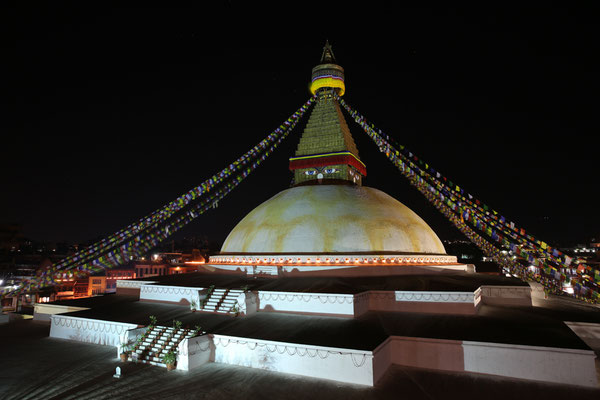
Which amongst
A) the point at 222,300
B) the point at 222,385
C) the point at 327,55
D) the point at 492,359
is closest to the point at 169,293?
the point at 222,300

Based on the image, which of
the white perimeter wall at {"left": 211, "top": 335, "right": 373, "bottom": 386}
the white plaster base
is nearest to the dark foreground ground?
the white perimeter wall at {"left": 211, "top": 335, "right": 373, "bottom": 386}

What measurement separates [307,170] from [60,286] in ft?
84.0

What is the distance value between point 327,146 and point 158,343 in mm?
10918

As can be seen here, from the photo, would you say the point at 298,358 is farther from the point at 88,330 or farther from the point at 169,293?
the point at 88,330

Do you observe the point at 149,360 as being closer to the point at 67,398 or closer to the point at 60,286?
the point at 67,398

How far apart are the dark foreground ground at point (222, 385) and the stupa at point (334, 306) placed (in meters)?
0.27

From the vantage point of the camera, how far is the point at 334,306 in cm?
871

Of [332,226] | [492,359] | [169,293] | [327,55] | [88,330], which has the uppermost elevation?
[327,55]

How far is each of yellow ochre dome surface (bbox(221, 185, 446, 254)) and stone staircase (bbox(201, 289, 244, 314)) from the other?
314 cm

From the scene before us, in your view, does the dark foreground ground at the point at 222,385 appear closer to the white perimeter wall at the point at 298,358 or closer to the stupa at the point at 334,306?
the white perimeter wall at the point at 298,358

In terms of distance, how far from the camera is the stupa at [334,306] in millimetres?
6676

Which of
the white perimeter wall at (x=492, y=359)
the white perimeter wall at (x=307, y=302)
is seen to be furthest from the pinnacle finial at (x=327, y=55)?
the white perimeter wall at (x=492, y=359)

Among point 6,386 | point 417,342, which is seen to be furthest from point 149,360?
point 417,342

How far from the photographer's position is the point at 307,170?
638 inches
